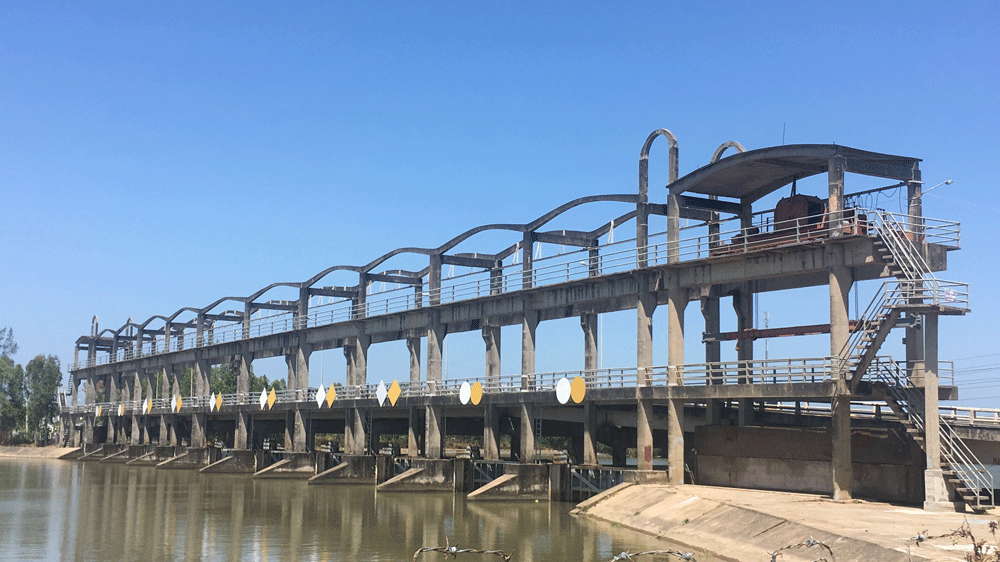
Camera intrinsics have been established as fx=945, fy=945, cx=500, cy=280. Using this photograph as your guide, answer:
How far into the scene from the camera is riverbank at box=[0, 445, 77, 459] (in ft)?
330

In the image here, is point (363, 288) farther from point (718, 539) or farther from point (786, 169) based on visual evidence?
point (718, 539)

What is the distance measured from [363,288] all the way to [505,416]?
16667 millimetres

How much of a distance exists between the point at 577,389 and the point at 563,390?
2.36 ft

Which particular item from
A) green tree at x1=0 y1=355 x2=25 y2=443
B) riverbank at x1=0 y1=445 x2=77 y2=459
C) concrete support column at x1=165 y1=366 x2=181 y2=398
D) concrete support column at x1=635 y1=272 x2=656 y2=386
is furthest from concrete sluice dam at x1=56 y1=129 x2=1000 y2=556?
green tree at x1=0 y1=355 x2=25 y2=443

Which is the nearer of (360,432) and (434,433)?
(434,433)

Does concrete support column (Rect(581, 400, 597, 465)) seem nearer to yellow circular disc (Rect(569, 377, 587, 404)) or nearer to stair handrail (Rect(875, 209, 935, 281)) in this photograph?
yellow circular disc (Rect(569, 377, 587, 404))

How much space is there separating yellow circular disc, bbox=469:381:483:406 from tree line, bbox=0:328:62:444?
303 feet

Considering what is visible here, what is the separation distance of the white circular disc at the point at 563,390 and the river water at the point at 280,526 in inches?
194

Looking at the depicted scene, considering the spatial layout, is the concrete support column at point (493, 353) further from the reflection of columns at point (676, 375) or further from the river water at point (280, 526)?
the reflection of columns at point (676, 375)

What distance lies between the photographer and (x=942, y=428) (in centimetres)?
3403

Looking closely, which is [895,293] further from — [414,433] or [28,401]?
[28,401]

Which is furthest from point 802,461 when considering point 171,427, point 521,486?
point 171,427

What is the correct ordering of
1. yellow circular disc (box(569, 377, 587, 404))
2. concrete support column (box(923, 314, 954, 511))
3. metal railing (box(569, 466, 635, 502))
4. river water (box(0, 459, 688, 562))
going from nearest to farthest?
river water (box(0, 459, 688, 562))
concrete support column (box(923, 314, 954, 511))
metal railing (box(569, 466, 635, 502))
yellow circular disc (box(569, 377, 587, 404))

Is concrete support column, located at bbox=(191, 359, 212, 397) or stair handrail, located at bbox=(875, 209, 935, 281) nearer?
stair handrail, located at bbox=(875, 209, 935, 281)
